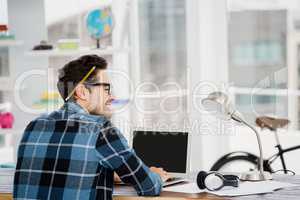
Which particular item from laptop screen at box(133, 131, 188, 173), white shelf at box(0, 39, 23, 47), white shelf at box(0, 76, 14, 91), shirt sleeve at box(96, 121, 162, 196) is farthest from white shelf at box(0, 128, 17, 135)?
shirt sleeve at box(96, 121, 162, 196)

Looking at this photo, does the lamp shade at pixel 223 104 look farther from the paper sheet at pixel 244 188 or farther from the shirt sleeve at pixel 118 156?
the shirt sleeve at pixel 118 156

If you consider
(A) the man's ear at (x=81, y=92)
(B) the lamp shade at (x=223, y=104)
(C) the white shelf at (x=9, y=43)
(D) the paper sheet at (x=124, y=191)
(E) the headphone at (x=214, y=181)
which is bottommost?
(D) the paper sheet at (x=124, y=191)

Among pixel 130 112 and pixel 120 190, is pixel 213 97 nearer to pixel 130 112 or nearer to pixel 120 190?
pixel 120 190

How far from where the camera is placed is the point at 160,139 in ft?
9.82

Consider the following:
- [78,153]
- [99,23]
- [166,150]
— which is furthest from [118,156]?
[99,23]

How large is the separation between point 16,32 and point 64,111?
234cm

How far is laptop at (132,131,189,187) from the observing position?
9.66ft

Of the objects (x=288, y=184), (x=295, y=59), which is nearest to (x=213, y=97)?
(x=288, y=184)

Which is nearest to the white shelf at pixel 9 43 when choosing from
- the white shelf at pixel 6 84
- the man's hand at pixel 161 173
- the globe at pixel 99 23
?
the white shelf at pixel 6 84

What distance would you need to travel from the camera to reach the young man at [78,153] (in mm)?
2451

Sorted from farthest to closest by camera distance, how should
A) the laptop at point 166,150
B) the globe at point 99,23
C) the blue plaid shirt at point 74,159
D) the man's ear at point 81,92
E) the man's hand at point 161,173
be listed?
1. the globe at point 99,23
2. the laptop at point 166,150
3. the man's hand at point 161,173
4. the man's ear at point 81,92
5. the blue plaid shirt at point 74,159

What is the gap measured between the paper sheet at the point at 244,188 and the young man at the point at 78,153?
21cm

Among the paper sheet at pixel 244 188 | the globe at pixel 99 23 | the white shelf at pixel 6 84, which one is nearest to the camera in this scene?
the paper sheet at pixel 244 188

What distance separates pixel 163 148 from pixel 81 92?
1.94 feet
